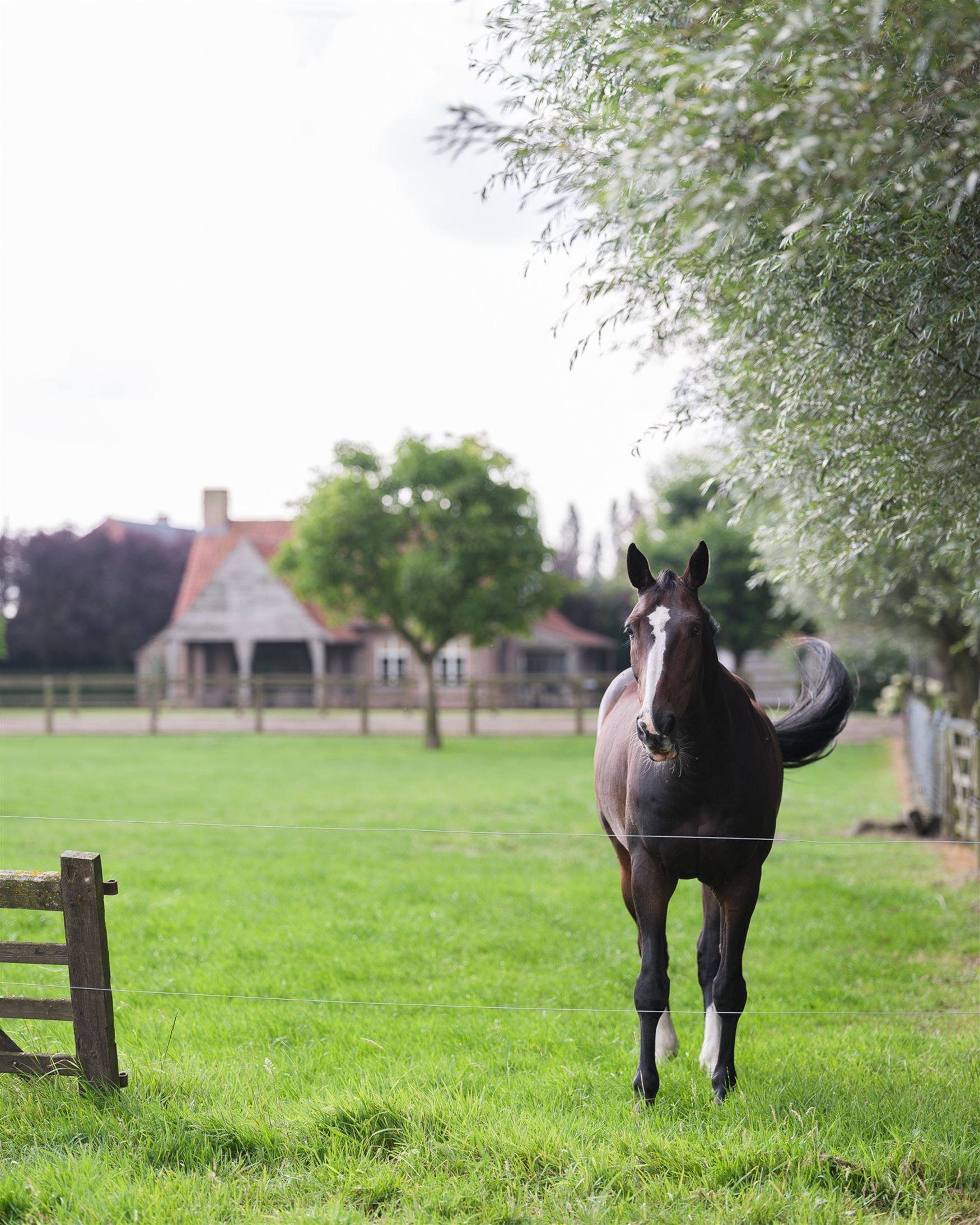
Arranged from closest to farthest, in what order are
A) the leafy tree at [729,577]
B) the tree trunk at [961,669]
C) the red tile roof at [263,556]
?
the tree trunk at [961,669], the leafy tree at [729,577], the red tile roof at [263,556]

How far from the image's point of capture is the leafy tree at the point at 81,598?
62.8 meters

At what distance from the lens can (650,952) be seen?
189 inches

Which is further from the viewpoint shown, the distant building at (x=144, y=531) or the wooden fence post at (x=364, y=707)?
the distant building at (x=144, y=531)

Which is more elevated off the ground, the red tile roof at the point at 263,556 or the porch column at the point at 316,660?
the red tile roof at the point at 263,556

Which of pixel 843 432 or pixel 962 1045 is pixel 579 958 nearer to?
pixel 962 1045

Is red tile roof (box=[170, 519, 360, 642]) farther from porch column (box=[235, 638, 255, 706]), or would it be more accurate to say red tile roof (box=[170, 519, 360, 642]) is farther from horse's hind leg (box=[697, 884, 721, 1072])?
horse's hind leg (box=[697, 884, 721, 1072])

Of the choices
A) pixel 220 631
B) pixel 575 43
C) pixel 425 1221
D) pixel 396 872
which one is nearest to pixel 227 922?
pixel 396 872

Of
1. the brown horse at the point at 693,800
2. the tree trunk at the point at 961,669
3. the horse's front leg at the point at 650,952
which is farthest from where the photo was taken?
the tree trunk at the point at 961,669

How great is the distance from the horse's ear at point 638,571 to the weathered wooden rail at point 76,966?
2.67 meters

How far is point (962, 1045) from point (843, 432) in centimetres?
344

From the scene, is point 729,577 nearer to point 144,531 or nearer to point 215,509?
point 215,509

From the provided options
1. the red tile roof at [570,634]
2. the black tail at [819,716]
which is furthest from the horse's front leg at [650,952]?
the red tile roof at [570,634]

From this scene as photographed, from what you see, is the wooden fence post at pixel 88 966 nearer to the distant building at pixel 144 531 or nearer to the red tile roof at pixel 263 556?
the red tile roof at pixel 263 556

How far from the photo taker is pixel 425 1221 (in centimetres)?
378
